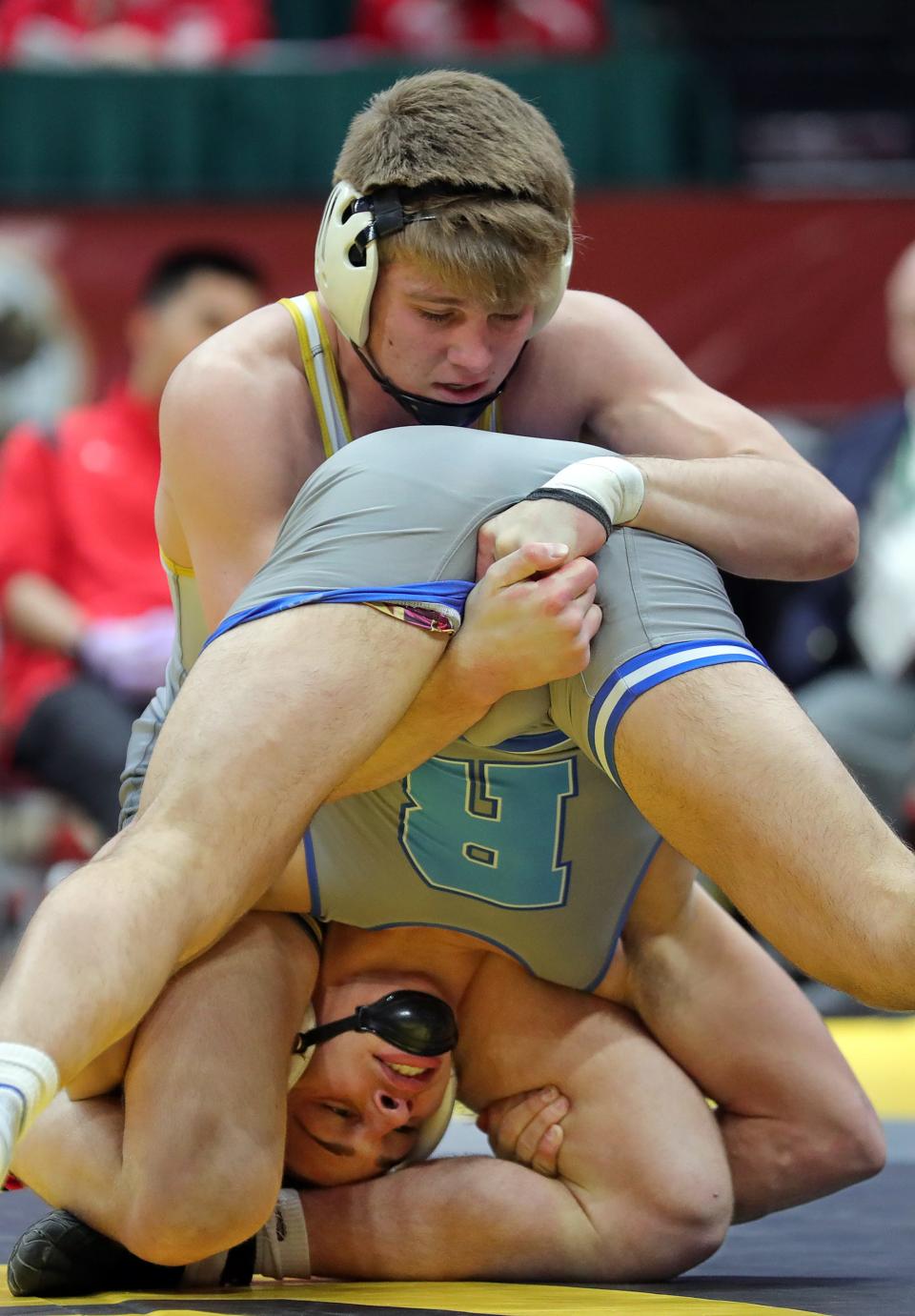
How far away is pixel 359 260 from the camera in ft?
7.49

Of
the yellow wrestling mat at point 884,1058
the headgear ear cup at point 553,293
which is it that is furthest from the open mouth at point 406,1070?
the yellow wrestling mat at point 884,1058

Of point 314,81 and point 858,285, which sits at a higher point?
point 314,81

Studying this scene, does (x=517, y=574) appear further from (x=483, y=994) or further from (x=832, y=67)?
(x=832, y=67)

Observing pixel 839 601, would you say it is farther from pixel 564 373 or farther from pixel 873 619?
pixel 564 373

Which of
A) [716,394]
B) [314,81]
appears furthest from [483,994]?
[314,81]

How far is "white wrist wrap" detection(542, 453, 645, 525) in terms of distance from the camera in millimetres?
2086

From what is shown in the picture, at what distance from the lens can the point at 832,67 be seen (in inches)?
285

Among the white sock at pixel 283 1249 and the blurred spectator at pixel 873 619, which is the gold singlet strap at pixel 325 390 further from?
the blurred spectator at pixel 873 619

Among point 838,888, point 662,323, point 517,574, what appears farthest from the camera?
point 662,323

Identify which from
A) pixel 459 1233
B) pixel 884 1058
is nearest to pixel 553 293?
pixel 459 1233

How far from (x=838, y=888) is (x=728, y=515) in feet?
1.70

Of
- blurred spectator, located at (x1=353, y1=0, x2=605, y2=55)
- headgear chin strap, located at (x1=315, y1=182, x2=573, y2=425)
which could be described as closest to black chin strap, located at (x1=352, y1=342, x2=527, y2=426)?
headgear chin strap, located at (x1=315, y1=182, x2=573, y2=425)

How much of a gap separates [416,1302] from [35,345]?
152 inches

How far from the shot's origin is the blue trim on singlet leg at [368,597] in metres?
1.99
